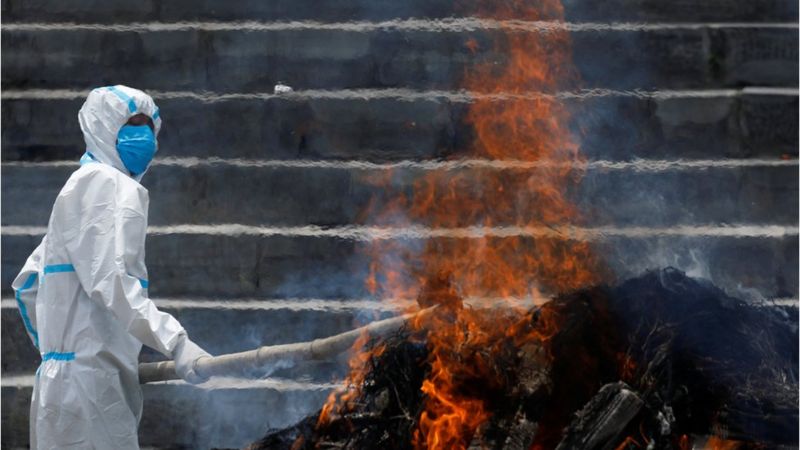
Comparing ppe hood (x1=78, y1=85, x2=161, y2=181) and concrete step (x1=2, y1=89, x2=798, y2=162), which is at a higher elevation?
ppe hood (x1=78, y1=85, x2=161, y2=181)

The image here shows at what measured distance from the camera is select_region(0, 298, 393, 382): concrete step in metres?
7.65

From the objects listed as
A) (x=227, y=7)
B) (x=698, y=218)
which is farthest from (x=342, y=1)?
(x=698, y=218)

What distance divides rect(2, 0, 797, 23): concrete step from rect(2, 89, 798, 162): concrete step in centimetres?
56

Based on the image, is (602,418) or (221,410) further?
(221,410)

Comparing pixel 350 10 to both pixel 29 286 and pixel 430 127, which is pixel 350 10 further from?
pixel 29 286

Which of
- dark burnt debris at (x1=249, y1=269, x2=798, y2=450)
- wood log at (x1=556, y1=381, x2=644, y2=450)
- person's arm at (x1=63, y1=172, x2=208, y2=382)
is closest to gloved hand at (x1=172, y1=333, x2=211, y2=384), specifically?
person's arm at (x1=63, y1=172, x2=208, y2=382)

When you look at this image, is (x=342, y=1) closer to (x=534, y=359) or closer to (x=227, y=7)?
(x=227, y=7)

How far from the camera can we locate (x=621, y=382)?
5527 millimetres

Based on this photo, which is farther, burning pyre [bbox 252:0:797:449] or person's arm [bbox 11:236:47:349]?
person's arm [bbox 11:236:47:349]

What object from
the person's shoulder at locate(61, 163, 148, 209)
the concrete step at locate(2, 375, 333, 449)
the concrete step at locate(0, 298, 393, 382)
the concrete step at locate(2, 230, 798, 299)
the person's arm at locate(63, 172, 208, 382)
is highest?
the person's shoulder at locate(61, 163, 148, 209)

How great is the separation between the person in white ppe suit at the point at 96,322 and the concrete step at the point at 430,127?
253 cm

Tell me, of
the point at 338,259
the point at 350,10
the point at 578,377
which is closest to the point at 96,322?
the point at 578,377

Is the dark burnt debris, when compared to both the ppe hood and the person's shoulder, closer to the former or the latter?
the person's shoulder

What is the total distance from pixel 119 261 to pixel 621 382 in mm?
2256
